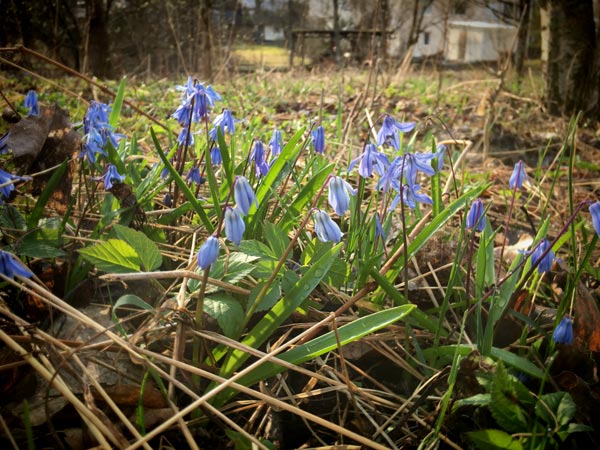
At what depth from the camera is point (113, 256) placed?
122 centimetres

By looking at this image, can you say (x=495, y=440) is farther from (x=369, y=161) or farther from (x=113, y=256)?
(x=113, y=256)

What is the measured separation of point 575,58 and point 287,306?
6.04 metres

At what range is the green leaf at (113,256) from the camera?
119 centimetres

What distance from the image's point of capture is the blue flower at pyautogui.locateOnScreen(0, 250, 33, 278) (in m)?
1.05

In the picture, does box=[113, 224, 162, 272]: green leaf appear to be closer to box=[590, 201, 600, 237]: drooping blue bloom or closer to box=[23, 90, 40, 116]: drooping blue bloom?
box=[23, 90, 40, 116]: drooping blue bloom

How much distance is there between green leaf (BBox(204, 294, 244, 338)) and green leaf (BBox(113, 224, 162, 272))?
17 centimetres

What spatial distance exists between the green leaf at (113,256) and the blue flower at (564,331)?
3.39ft

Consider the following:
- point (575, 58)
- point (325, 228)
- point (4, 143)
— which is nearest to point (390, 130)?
point (325, 228)

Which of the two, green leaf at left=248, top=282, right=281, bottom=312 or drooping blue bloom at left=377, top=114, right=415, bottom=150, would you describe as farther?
drooping blue bloom at left=377, top=114, right=415, bottom=150

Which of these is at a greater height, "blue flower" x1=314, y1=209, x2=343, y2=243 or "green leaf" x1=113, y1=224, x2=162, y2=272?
"blue flower" x1=314, y1=209, x2=343, y2=243

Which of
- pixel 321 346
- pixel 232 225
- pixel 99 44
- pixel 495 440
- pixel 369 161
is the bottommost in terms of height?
pixel 495 440

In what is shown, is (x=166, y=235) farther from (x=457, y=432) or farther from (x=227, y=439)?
(x=457, y=432)

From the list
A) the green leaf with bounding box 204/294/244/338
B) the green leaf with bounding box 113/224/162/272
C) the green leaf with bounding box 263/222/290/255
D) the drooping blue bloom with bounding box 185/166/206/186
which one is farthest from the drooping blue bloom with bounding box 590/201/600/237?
the drooping blue bloom with bounding box 185/166/206/186

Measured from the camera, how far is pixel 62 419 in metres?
1.10
